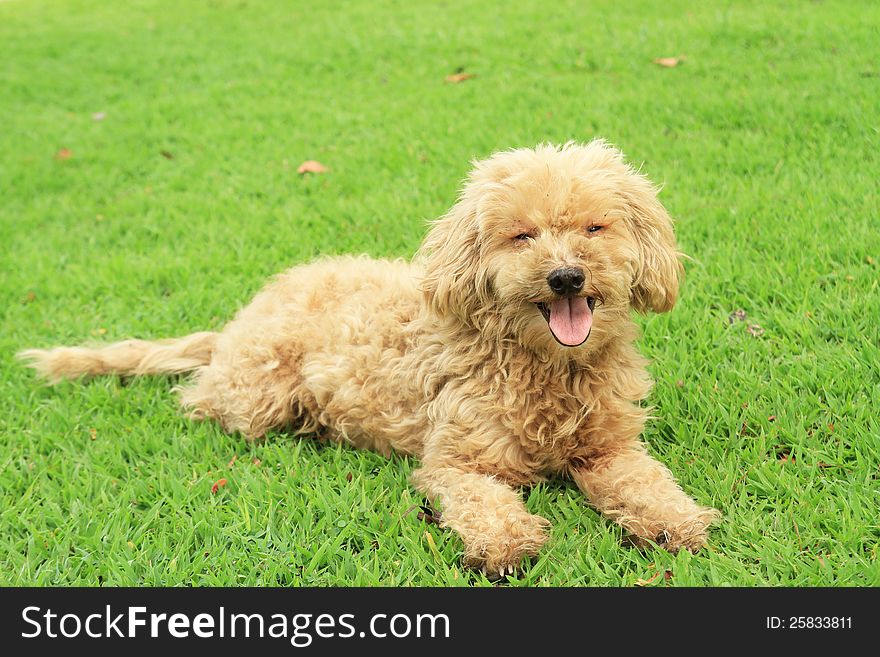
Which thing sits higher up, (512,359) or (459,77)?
(459,77)

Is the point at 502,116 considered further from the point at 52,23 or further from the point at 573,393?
the point at 52,23

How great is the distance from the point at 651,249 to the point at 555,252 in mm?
512

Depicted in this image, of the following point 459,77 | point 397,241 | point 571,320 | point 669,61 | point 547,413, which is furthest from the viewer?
point 459,77

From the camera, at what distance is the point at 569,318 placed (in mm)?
3053

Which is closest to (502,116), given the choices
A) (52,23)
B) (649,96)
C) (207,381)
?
(649,96)

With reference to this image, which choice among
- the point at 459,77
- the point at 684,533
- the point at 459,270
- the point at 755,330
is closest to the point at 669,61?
the point at 459,77

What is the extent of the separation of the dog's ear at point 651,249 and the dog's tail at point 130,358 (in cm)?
247

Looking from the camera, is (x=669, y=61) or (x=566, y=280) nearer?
(x=566, y=280)

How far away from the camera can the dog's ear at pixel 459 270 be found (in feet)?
10.5

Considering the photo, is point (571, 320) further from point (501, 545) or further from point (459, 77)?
point (459, 77)

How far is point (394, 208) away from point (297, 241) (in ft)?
2.50

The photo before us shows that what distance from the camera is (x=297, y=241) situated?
5941 millimetres

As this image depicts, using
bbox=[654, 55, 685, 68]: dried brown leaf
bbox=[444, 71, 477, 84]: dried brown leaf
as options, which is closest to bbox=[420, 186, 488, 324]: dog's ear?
bbox=[654, 55, 685, 68]: dried brown leaf

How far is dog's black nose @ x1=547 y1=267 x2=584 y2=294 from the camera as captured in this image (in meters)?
2.89
